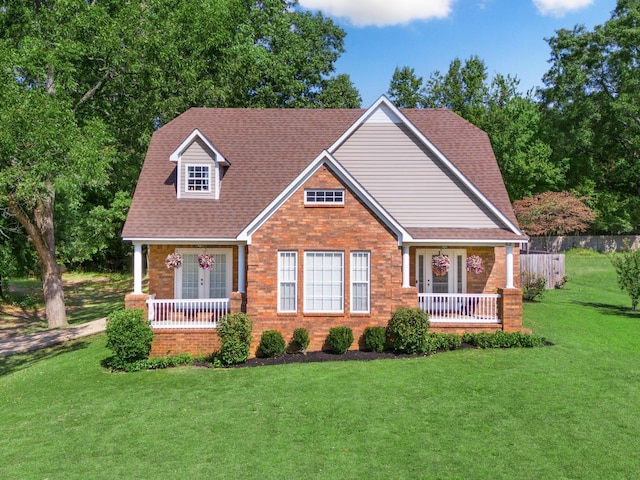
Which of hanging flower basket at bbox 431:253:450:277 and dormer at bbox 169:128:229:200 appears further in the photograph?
dormer at bbox 169:128:229:200

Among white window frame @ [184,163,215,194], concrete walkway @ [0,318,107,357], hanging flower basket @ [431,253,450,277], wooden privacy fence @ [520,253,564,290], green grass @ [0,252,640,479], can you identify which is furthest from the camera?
wooden privacy fence @ [520,253,564,290]

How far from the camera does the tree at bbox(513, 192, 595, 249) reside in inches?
1481

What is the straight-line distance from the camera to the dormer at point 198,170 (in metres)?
18.2

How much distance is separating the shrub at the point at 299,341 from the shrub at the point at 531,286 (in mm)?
12722

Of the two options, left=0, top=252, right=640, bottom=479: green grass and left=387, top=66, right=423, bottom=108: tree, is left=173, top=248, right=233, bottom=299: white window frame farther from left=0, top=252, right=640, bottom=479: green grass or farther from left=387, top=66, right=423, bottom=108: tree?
left=387, top=66, right=423, bottom=108: tree

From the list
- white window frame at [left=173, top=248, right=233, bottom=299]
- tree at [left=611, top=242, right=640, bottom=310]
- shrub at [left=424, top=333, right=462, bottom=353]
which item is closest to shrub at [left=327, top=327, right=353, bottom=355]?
shrub at [left=424, top=333, right=462, bottom=353]

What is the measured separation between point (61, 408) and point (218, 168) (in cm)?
A: 951

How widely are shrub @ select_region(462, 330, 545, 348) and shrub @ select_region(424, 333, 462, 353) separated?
2.21 ft

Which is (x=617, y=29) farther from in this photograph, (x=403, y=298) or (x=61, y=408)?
(x=61, y=408)

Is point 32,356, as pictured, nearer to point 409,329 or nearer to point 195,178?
point 195,178

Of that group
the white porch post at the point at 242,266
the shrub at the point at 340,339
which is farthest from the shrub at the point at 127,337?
the shrub at the point at 340,339

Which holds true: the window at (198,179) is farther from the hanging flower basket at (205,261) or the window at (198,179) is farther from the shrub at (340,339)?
the shrub at (340,339)

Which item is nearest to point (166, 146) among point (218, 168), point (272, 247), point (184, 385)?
point (218, 168)

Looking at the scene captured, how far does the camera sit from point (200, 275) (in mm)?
18484
